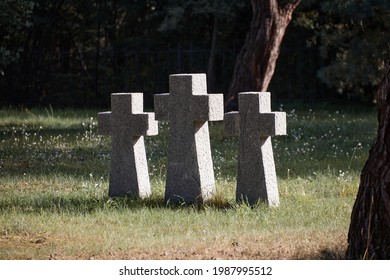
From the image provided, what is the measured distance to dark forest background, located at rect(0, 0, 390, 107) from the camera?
31047mm

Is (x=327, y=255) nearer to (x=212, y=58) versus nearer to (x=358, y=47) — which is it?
(x=358, y=47)

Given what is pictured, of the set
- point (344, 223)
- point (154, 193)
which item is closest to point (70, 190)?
point (154, 193)

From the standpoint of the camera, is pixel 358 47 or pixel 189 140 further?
pixel 358 47

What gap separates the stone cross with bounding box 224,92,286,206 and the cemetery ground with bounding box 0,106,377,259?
184mm

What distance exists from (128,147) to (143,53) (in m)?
21.2

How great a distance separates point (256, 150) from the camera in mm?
11656

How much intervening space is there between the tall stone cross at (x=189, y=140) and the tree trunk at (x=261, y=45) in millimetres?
9719

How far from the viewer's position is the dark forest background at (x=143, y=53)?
31047mm

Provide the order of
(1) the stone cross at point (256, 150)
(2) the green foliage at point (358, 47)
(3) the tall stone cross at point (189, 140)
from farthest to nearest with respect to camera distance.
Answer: (2) the green foliage at point (358, 47)
(3) the tall stone cross at point (189, 140)
(1) the stone cross at point (256, 150)

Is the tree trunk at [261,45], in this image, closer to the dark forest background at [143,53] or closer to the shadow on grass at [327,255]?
the dark forest background at [143,53]

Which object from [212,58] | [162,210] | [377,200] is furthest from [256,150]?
[212,58]

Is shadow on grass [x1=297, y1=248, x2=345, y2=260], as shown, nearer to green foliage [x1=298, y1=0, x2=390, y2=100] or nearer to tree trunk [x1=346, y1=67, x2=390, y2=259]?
tree trunk [x1=346, y1=67, x2=390, y2=259]

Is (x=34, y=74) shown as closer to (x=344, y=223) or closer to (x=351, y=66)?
(x=351, y=66)

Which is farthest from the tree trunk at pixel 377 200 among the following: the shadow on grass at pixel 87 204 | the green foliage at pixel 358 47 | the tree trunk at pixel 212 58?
the tree trunk at pixel 212 58
